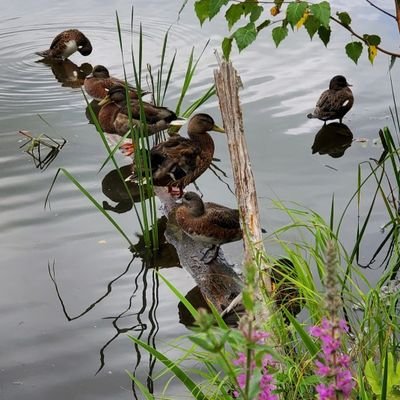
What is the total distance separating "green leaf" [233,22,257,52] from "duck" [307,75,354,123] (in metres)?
3.77

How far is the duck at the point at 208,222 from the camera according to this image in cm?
530

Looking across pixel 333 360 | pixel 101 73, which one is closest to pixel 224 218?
pixel 333 360

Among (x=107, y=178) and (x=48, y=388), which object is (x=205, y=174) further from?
(x=48, y=388)

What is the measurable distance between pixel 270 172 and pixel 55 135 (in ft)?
6.46

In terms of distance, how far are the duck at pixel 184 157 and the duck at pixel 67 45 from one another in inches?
119

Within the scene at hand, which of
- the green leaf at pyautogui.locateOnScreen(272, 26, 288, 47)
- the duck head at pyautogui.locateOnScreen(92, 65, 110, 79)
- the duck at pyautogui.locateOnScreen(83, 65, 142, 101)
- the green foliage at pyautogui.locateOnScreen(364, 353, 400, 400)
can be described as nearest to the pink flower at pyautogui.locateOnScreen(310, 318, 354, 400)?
the green foliage at pyautogui.locateOnScreen(364, 353, 400, 400)

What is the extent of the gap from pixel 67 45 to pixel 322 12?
6.28 meters

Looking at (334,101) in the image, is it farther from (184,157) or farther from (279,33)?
(279,33)

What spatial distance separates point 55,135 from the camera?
760 centimetres

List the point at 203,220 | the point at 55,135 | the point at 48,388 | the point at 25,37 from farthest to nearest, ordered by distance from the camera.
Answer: the point at 25,37 < the point at 55,135 < the point at 203,220 < the point at 48,388

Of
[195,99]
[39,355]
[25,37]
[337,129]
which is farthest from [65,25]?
[39,355]

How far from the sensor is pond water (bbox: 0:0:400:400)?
4660 millimetres

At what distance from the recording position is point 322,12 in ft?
11.6

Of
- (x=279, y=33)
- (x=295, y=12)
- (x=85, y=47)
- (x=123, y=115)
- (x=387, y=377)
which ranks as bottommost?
(x=123, y=115)
